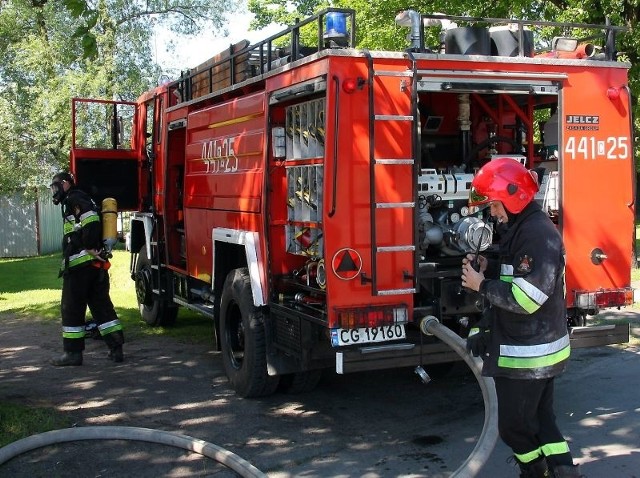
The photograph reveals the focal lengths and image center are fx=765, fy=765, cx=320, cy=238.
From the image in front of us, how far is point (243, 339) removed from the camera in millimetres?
6430

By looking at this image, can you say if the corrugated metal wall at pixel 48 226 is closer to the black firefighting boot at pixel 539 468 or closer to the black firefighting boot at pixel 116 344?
the black firefighting boot at pixel 116 344

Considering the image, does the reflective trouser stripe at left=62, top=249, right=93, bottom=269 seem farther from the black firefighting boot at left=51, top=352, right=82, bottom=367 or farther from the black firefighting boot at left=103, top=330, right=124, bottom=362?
the black firefighting boot at left=51, top=352, right=82, bottom=367

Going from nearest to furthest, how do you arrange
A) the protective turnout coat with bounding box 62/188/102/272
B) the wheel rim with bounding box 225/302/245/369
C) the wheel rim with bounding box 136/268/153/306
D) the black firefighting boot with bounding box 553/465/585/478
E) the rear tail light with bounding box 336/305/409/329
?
the black firefighting boot with bounding box 553/465/585/478 < the rear tail light with bounding box 336/305/409/329 < the wheel rim with bounding box 225/302/245/369 < the protective turnout coat with bounding box 62/188/102/272 < the wheel rim with bounding box 136/268/153/306

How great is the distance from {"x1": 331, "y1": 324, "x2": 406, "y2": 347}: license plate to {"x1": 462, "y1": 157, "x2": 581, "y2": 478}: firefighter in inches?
47.6

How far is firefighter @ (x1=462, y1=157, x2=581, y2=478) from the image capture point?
3641 mm

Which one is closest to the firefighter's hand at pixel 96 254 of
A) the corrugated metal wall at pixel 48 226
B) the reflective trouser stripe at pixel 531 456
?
the reflective trouser stripe at pixel 531 456

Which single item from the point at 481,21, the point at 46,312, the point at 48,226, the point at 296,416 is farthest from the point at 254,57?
the point at 48,226

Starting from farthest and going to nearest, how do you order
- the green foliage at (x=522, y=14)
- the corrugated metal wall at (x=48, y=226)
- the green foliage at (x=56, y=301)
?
the corrugated metal wall at (x=48, y=226) → the green foliage at (x=522, y=14) → the green foliage at (x=56, y=301)

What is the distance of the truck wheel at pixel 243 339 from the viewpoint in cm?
600

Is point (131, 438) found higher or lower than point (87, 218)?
lower

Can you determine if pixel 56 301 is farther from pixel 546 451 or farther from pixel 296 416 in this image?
pixel 546 451

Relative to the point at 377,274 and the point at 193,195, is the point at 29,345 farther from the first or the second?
the point at 377,274

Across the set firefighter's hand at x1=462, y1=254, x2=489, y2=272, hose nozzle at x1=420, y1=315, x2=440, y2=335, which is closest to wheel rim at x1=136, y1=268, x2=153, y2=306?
hose nozzle at x1=420, y1=315, x2=440, y2=335

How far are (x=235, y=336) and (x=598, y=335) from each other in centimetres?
299
